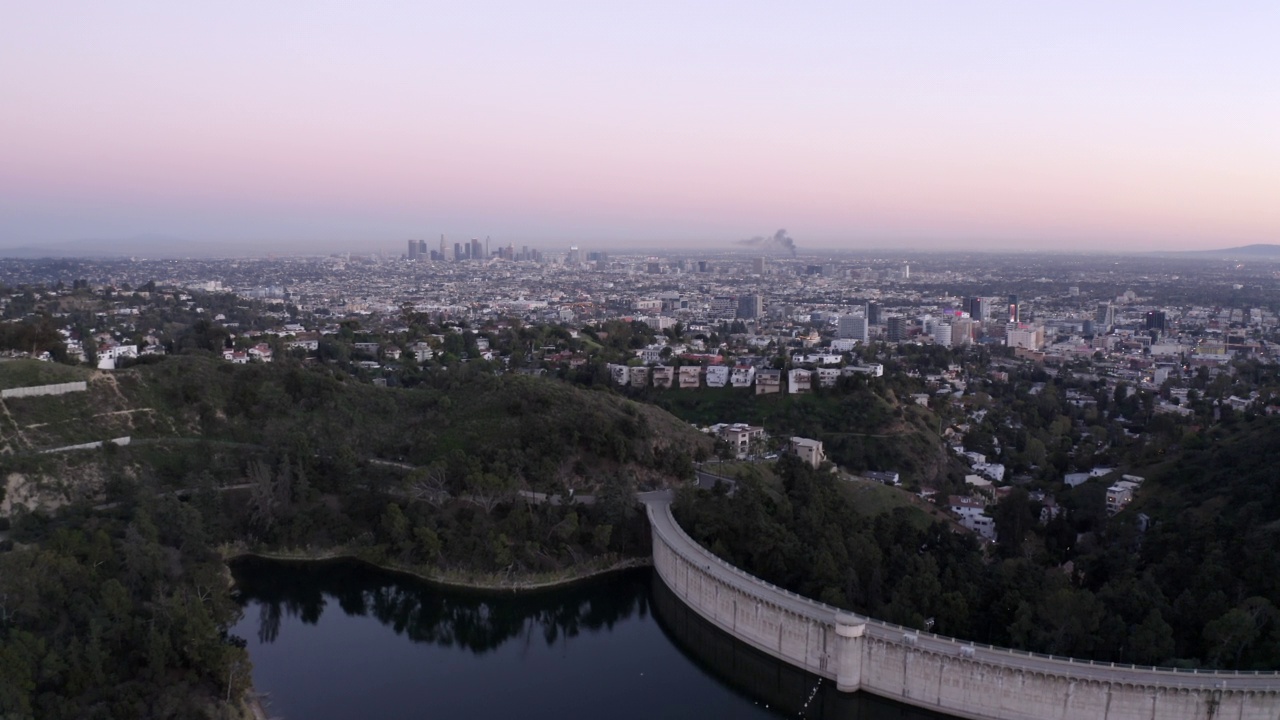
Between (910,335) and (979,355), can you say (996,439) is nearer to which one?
(979,355)

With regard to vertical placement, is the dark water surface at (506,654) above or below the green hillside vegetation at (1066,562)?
below

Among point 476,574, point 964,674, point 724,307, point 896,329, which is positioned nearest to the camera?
point 964,674

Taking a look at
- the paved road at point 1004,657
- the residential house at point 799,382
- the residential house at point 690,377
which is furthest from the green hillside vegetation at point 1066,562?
the residential house at point 690,377

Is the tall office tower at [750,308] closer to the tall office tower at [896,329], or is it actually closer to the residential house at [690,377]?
the tall office tower at [896,329]

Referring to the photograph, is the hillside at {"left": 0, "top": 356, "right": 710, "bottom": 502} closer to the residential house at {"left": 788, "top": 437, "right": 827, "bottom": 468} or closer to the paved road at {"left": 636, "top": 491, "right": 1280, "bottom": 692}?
the residential house at {"left": 788, "top": 437, "right": 827, "bottom": 468}

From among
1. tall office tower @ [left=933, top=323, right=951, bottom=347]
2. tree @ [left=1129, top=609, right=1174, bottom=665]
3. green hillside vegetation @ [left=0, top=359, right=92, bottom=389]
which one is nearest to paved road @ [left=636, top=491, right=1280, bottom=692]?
tree @ [left=1129, top=609, right=1174, bottom=665]

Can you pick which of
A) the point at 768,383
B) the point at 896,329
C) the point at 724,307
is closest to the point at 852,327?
the point at 896,329

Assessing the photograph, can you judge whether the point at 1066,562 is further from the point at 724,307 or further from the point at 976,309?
the point at 724,307
